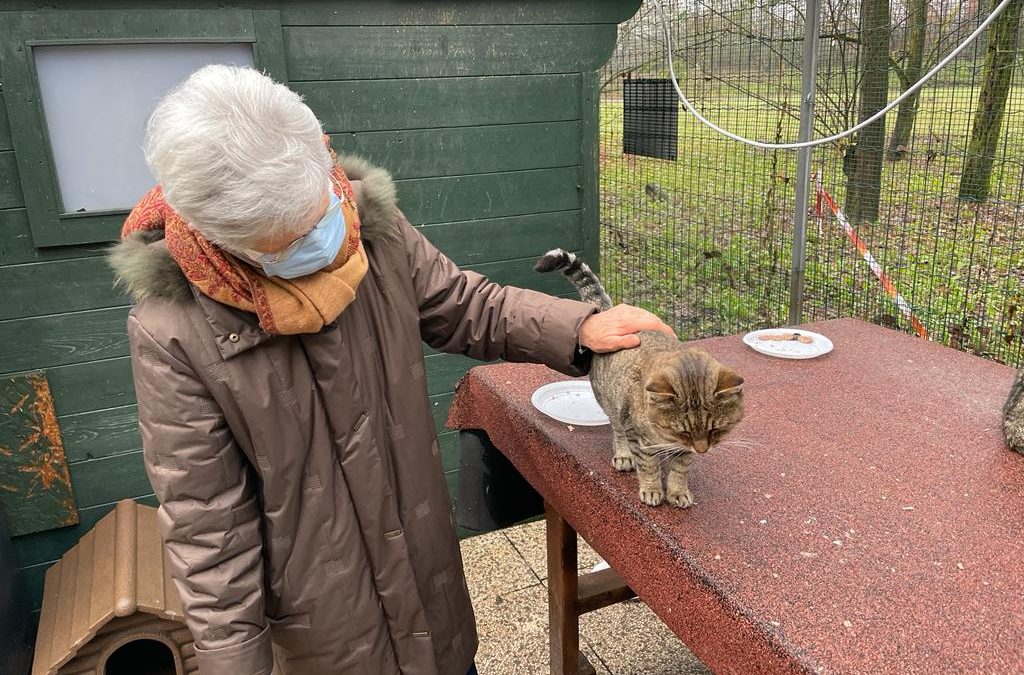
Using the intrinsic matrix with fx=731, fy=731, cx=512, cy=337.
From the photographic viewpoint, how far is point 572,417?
2.21 m

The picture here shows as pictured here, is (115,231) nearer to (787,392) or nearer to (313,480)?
(313,480)

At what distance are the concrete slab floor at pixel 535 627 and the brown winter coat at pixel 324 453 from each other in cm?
111

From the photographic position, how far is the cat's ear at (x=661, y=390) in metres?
1.58

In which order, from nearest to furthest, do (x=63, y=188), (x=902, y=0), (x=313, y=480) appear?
(x=313, y=480) < (x=63, y=188) < (x=902, y=0)

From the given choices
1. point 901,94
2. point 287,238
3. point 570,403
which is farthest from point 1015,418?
point 901,94

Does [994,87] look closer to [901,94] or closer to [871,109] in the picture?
[901,94]

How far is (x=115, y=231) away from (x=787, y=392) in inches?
109

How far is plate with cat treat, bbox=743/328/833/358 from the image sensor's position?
2584 mm

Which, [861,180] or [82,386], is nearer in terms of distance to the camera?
[82,386]

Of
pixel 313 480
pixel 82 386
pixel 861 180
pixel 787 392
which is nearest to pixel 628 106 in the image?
pixel 861 180

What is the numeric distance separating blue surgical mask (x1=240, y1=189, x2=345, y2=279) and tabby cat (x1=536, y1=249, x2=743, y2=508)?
2.44 ft

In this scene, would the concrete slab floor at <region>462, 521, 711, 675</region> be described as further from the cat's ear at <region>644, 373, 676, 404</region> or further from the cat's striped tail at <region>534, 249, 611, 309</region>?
the cat's ear at <region>644, 373, 676, 404</region>

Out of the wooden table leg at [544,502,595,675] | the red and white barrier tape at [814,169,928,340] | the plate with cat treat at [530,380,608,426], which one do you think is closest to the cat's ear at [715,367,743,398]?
the plate with cat treat at [530,380,608,426]

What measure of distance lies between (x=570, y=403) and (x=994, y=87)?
106 inches
